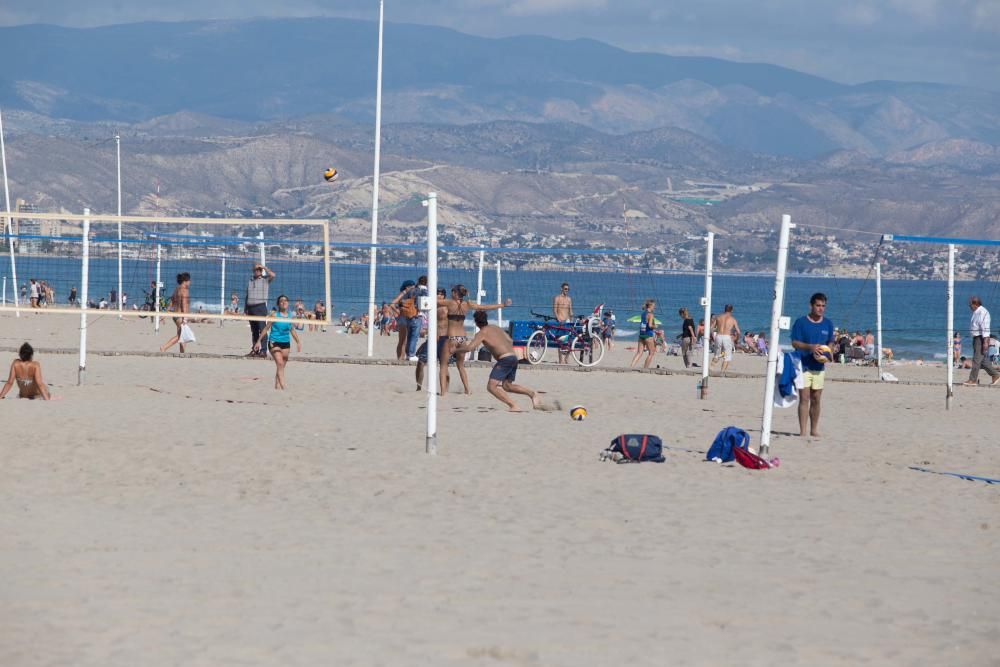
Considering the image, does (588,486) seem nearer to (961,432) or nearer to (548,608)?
(548,608)

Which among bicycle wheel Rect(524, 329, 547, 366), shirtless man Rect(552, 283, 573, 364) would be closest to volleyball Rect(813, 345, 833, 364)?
bicycle wheel Rect(524, 329, 547, 366)

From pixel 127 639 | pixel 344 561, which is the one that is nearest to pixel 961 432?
pixel 344 561

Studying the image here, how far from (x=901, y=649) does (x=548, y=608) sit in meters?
1.51

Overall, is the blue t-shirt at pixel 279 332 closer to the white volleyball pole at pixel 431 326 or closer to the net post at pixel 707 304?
the net post at pixel 707 304

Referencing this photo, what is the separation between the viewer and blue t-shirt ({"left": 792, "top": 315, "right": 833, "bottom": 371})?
12602 mm

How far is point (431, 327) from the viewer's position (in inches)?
430

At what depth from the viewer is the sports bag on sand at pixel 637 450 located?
11078 millimetres

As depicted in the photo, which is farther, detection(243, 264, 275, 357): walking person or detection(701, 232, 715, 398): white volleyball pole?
detection(243, 264, 275, 357): walking person

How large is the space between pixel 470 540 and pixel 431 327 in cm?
325

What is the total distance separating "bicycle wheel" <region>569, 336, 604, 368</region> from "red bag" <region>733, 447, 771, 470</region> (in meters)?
11.3

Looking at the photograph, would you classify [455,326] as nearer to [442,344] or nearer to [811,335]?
[442,344]

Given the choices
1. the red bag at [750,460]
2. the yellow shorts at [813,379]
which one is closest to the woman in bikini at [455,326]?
the yellow shorts at [813,379]

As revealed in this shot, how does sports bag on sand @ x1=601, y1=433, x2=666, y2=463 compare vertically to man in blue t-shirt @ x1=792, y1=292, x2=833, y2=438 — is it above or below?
below

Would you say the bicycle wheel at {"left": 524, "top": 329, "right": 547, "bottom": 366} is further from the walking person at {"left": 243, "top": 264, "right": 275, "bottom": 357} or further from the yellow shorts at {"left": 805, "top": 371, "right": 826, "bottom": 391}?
the yellow shorts at {"left": 805, "top": 371, "right": 826, "bottom": 391}
